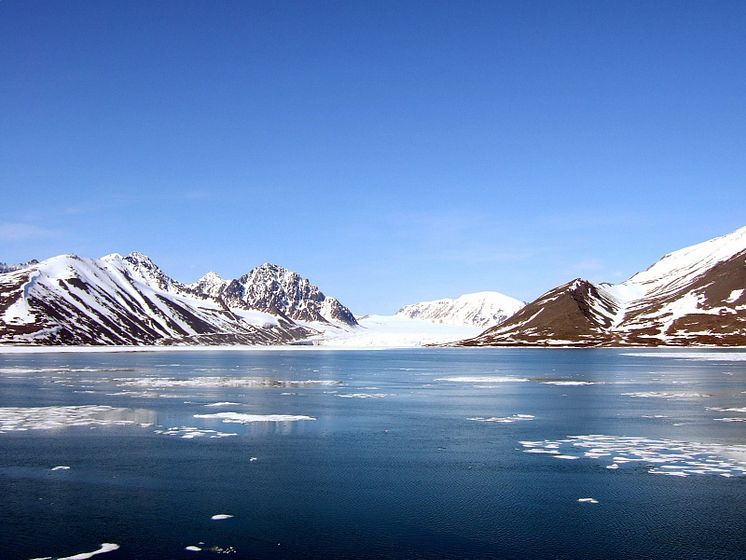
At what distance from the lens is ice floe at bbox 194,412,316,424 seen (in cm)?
4200

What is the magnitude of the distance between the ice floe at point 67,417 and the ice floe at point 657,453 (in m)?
23.6

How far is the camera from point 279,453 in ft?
102

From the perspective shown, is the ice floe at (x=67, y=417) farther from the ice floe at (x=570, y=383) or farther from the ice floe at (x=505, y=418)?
the ice floe at (x=570, y=383)

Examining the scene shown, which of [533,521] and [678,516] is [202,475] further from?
[678,516]

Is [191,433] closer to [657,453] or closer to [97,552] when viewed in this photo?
[97,552]

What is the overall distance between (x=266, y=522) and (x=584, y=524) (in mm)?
9326

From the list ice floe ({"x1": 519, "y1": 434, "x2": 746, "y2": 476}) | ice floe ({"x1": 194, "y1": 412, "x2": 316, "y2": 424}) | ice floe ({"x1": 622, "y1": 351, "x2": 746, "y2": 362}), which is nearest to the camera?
ice floe ({"x1": 519, "y1": 434, "x2": 746, "y2": 476})

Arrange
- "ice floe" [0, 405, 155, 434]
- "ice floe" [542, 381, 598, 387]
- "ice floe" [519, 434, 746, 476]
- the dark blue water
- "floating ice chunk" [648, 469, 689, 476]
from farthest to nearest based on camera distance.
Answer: "ice floe" [542, 381, 598, 387], "ice floe" [0, 405, 155, 434], "ice floe" [519, 434, 746, 476], "floating ice chunk" [648, 469, 689, 476], the dark blue water

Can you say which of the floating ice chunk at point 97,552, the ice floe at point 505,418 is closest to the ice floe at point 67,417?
the ice floe at point 505,418

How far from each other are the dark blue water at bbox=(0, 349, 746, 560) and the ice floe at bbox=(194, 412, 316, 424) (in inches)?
44.4

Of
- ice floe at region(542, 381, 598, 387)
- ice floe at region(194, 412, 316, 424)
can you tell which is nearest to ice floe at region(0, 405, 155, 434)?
ice floe at region(194, 412, 316, 424)

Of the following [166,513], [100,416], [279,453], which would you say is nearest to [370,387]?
[100,416]

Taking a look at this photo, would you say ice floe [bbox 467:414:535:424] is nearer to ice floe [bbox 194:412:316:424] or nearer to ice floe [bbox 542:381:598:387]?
ice floe [bbox 194:412:316:424]

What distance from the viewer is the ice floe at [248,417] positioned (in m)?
42.0
